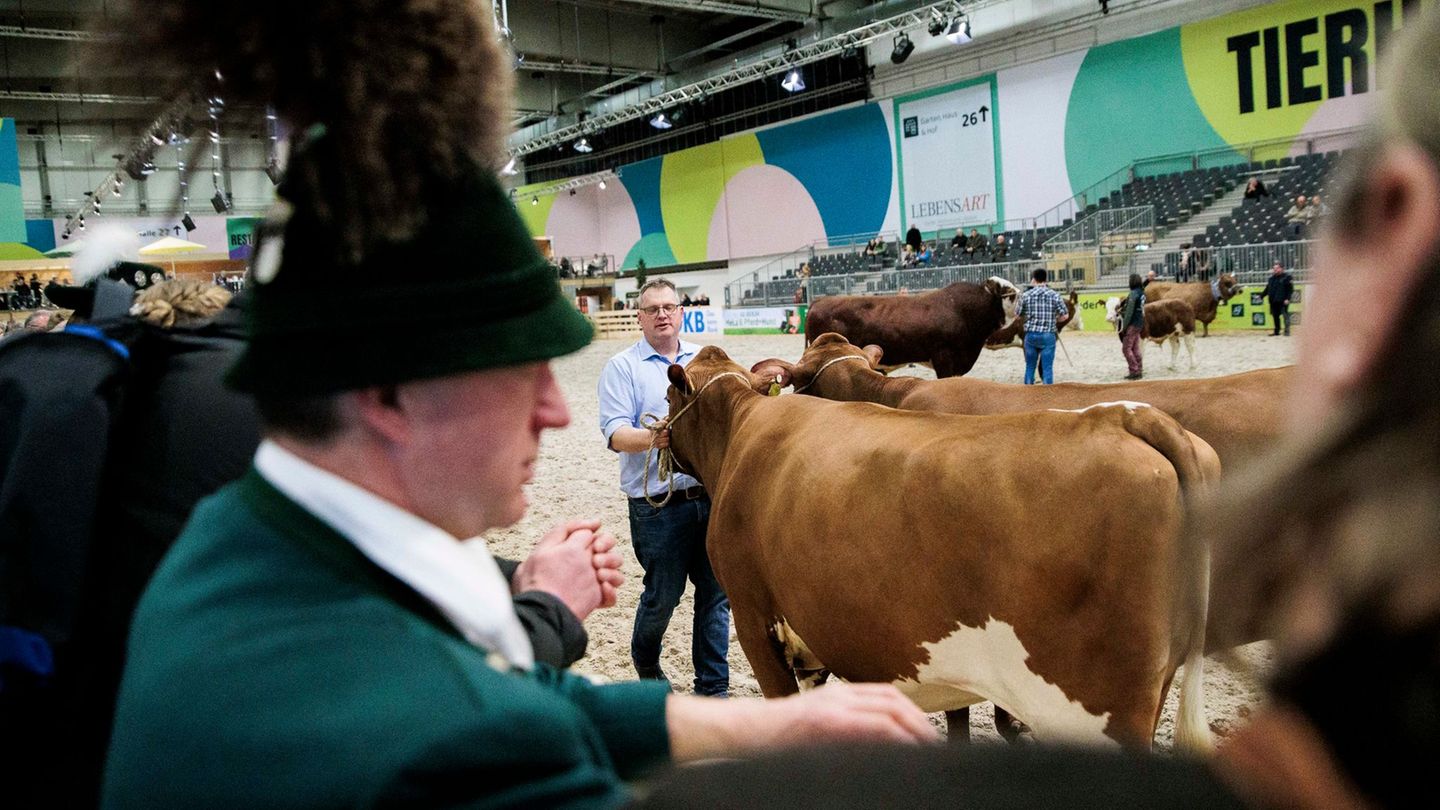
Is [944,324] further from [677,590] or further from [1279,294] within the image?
[677,590]

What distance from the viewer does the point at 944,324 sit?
13719 mm

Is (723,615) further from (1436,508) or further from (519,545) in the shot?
(1436,508)

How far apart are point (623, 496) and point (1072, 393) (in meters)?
4.66

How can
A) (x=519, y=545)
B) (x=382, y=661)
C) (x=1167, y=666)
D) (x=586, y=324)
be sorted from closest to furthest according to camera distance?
(x=382, y=661) < (x=586, y=324) < (x=1167, y=666) < (x=519, y=545)

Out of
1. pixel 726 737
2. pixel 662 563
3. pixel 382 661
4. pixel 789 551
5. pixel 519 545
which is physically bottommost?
pixel 519 545

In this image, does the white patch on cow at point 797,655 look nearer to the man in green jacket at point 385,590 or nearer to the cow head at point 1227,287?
the man in green jacket at point 385,590

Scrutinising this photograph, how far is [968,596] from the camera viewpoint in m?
2.86

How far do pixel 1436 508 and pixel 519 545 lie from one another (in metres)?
6.97

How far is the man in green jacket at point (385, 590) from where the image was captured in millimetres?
693

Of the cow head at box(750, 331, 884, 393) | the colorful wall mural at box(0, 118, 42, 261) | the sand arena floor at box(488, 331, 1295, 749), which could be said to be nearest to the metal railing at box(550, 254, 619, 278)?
the sand arena floor at box(488, 331, 1295, 749)

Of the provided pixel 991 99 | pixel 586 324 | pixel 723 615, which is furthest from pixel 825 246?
pixel 586 324

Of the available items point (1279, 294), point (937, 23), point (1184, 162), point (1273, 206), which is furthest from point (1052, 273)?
point (937, 23)

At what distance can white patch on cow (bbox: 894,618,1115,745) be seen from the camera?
9.18ft

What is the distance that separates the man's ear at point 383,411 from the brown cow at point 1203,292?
60.6 ft
